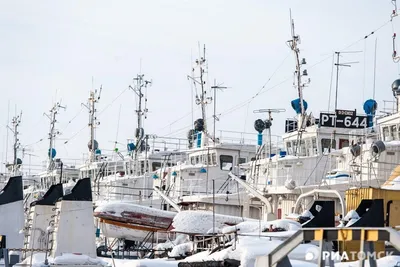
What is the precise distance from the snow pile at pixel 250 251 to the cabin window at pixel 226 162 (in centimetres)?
2507

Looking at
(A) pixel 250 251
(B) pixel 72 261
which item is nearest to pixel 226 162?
(B) pixel 72 261

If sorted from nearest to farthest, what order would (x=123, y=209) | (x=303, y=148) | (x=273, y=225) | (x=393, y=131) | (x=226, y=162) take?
(x=273, y=225) → (x=393, y=131) → (x=123, y=209) → (x=303, y=148) → (x=226, y=162)

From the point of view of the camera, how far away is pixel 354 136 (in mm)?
36438

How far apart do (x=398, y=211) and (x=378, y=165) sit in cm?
883

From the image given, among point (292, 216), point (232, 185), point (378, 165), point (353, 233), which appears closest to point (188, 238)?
point (292, 216)

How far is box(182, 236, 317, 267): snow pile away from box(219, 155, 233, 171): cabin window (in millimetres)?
25070

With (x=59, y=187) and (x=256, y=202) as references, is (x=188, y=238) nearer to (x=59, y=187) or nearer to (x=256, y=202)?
(x=59, y=187)

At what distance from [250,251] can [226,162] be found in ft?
89.9

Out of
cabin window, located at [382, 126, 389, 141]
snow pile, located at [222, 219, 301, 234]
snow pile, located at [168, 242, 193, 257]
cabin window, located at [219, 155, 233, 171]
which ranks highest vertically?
cabin window, located at [382, 126, 389, 141]

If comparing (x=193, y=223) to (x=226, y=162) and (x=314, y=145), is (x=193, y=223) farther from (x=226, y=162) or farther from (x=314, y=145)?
(x=226, y=162)

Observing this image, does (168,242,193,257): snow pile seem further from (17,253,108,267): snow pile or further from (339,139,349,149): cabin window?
(339,139,349,149): cabin window

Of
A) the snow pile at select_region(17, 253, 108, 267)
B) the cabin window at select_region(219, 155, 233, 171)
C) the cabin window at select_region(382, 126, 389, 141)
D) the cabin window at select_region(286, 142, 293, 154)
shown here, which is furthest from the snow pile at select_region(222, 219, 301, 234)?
the cabin window at select_region(219, 155, 233, 171)

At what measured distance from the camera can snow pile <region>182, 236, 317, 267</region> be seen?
61.9 feet

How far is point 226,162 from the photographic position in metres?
46.6
